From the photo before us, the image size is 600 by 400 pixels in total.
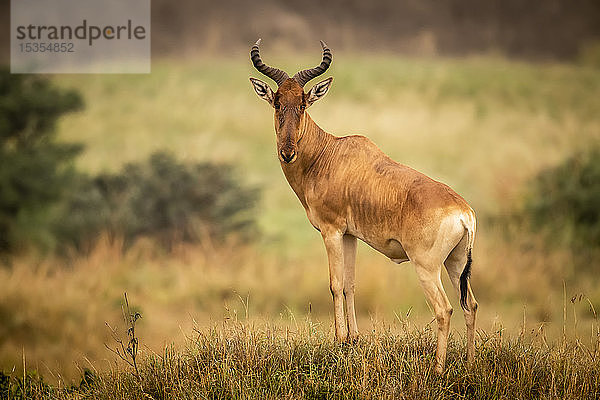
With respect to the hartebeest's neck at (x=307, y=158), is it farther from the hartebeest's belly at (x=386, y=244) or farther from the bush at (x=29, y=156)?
the bush at (x=29, y=156)

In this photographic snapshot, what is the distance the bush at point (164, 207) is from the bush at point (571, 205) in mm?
7943

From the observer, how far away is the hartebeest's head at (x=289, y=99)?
25.9ft

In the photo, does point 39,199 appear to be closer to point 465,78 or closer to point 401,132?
point 401,132

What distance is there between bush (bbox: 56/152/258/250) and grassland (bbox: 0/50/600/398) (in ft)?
2.47

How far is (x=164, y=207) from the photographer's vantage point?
838 inches

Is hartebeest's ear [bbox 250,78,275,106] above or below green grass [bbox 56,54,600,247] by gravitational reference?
below

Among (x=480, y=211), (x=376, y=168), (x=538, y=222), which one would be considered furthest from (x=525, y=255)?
(x=376, y=168)

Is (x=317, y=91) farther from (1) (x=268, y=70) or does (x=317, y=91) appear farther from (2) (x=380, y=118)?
(2) (x=380, y=118)

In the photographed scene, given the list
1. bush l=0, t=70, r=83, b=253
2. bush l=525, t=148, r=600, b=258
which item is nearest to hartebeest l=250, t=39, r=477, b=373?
bush l=525, t=148, r=600, b=258

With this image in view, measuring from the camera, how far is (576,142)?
26922 millimetres

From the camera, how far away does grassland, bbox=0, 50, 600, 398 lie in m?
9.34

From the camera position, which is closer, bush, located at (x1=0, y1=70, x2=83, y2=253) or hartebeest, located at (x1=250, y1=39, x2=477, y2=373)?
hartebeest, located at (x1=250, y1=39, x2=477, y2=373)

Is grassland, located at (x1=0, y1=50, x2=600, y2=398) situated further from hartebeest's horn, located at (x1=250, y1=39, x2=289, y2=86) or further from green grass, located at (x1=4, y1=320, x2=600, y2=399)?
hartebeest's horn, located at (x1=250, y1=39, x2=289, y2=86)

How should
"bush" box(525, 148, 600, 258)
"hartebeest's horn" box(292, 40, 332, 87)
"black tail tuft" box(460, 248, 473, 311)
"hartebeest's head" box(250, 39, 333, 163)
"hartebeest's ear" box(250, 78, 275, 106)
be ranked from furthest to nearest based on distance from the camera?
"bush" box(525, 148, 600, 258) < "hartebeest's ear" box(250, 78, 275, 106) < "hartebeest's horn" box(292, 40, 332, 87) < "hartebeest's head" box(250, 39, 333, 163) < "black tail tuft" box(460, 248, 473, 311)
